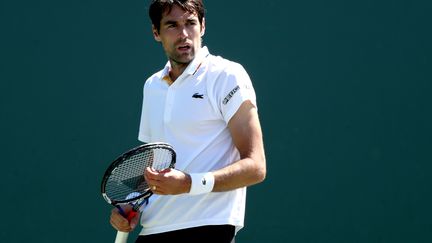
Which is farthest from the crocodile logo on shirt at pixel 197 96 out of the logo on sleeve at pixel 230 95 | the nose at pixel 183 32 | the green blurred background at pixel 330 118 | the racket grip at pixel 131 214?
the green blurred background at pixel 330 118

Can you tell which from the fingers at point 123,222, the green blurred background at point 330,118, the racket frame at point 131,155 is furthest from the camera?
the green blurred background at point 330,118

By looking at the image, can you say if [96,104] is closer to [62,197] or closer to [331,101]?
[62,197]

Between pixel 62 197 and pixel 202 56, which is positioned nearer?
pixel 202 56

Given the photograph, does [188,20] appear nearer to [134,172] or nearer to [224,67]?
[224,67]

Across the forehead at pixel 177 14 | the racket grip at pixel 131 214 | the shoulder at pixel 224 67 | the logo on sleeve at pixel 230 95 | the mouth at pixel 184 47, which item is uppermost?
the forehead at pixel 177 14

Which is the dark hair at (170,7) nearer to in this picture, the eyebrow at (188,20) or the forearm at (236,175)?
the eyebrow at (188,20)

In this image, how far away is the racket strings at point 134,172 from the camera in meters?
2.78

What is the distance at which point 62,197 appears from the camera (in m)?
5.29

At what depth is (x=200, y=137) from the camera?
115 inches

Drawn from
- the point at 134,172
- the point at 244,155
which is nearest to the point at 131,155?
A: the point at 134,172

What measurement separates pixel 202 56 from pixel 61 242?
2647 millimetres

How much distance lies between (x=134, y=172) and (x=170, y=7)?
647 mm

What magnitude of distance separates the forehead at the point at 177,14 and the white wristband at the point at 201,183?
66cm

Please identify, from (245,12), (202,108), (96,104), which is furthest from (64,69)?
(202,108)
